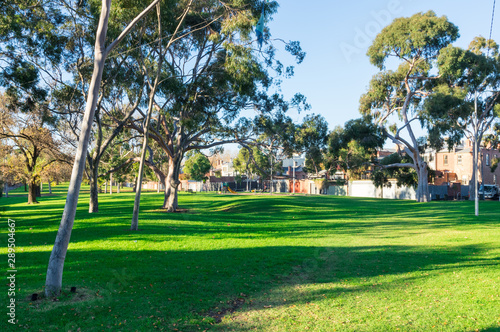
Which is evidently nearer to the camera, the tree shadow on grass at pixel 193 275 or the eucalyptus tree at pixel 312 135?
the tree shadow on grass at pixel 193 275

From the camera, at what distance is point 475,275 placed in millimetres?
8461

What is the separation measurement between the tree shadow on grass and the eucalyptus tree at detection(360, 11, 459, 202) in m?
27.4

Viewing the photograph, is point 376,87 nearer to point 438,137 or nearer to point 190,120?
point 438,137

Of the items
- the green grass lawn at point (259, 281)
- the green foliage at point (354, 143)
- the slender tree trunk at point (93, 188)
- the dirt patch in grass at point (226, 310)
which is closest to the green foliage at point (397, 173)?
the green foliage at point (354, 143)

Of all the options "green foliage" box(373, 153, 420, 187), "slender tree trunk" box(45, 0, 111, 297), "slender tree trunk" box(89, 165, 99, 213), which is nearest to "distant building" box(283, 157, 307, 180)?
"green foliage" box(373, 153, 420, 187)

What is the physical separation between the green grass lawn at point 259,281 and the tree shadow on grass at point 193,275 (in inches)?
0.9

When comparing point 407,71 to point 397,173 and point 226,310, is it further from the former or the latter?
point 226,310

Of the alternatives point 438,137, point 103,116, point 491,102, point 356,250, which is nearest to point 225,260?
point 356,250

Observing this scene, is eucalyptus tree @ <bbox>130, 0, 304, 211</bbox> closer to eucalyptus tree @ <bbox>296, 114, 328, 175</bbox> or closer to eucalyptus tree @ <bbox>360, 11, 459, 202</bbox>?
eucalyptus tree @ <bbox>296, 114, 328, 175</bbox>

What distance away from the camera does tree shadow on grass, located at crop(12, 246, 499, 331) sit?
225 inches

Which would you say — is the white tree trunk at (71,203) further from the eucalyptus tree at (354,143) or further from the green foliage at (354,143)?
the green foliage at (354,143)

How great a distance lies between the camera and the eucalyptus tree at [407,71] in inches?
1332

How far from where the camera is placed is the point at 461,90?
34.3 meters

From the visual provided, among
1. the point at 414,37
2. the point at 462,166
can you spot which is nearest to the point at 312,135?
the point at 414,37
